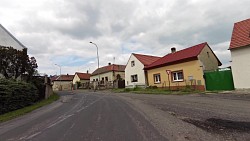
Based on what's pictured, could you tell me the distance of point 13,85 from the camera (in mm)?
16953

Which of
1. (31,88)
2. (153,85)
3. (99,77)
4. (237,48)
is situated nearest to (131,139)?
(31,88)

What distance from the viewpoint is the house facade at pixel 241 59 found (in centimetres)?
2036

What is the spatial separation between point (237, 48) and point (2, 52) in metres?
23.2

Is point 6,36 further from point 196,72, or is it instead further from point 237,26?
point 237,26

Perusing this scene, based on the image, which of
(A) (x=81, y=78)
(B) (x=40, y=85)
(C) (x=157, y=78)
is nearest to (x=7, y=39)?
(B) (x=40, y=85)

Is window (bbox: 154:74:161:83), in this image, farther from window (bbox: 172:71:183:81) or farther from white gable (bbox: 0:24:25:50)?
white gable (bbox: 0:24:25:50)

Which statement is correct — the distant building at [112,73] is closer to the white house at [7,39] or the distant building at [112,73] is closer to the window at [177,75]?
the white house at [7,39]

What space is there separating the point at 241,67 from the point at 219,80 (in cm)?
273

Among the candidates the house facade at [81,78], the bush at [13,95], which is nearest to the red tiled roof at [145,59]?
the bush at [13,95]

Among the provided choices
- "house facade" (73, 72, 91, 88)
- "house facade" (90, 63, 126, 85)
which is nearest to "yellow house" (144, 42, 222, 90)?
"house facade" (90, 63, 126, 85)

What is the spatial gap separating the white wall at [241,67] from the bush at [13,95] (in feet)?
62.1

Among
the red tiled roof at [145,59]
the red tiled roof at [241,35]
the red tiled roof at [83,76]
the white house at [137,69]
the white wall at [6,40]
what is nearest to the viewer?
the red tiled roof at [241,35]

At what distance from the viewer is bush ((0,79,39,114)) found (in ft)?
50.9

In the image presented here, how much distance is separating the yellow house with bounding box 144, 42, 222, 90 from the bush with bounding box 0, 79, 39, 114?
16235 mm
